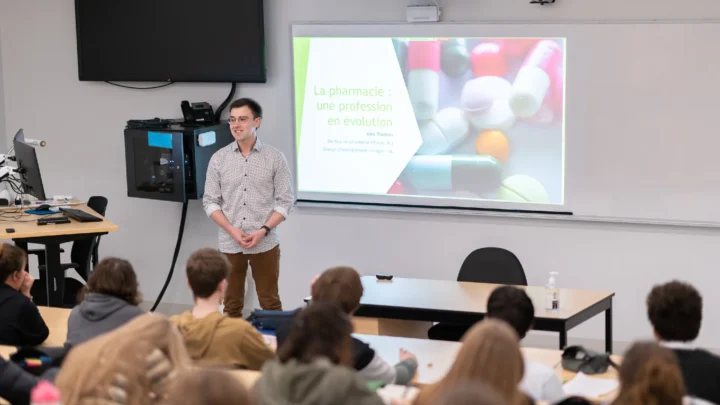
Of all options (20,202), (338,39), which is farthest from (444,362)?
(20,202)

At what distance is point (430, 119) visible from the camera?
21.6 ft

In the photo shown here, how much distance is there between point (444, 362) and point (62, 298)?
2.93 metres

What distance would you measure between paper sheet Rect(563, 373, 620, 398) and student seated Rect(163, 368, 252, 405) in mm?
1880

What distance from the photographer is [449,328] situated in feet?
17.4

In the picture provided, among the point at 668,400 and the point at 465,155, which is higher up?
the point at 465,155

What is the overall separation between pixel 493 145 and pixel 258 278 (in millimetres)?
1876

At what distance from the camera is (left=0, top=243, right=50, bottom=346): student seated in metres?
4.24

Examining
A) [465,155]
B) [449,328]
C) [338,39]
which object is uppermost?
[338,39]

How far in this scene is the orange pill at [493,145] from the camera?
6.43 metres

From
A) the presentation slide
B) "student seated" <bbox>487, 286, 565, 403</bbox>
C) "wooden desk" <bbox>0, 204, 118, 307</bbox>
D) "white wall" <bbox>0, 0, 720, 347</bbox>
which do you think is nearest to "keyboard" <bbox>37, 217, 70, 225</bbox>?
"wooden desk" <bbox>0, 204, 118, 307</bbox>

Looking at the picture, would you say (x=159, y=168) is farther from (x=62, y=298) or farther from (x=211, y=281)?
(x=211, y=281)

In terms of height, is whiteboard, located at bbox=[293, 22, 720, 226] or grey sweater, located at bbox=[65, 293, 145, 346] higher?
whiteboard, located at bbox=[293, 22, 720, 226]

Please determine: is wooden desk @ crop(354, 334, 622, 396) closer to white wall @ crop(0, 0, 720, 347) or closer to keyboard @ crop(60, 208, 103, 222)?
white wall @ crop(0, 0, 720, 347)

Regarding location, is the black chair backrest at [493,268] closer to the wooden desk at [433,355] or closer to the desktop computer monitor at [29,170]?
the wooden desk at [433,355]
